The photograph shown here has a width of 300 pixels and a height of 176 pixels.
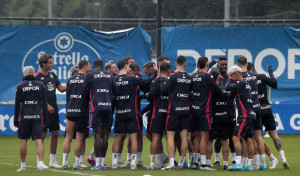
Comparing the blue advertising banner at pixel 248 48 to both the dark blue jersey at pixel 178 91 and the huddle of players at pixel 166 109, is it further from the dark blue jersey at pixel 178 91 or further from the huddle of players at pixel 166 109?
the dark blue jersey at pixel 178 91

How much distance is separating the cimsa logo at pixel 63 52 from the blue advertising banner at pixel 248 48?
285cm

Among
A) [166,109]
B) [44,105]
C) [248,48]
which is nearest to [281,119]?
[248,48]

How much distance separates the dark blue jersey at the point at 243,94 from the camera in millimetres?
11500

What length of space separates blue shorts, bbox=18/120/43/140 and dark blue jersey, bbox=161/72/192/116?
8.59 ft

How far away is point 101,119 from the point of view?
11.9 meters

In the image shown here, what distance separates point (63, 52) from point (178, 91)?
9.54 metres

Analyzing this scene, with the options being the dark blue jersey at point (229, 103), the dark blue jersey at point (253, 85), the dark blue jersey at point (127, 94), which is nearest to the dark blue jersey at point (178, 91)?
the dark blue jersey at point (127, 94)

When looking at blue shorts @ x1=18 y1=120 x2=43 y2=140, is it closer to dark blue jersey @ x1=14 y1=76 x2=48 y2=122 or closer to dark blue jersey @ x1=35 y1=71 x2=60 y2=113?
dark blue jersey @ x1=14 y1=76 x2=48 y2=122

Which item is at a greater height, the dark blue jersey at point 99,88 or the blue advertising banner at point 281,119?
the dark blue jersey at point 99,88

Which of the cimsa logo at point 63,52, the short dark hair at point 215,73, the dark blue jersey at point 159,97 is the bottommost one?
the dark blue jersey at point 159,97

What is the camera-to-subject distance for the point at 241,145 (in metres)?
12.1

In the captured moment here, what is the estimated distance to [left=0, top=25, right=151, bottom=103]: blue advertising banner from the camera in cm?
2036

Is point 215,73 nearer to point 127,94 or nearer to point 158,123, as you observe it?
point 158,123

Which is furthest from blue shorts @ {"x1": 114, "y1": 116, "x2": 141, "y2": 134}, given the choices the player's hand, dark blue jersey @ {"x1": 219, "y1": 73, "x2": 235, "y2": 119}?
dark blue jersey @ {"x1": 219, "y1": 73, "x2": 235, "y2": 119}
